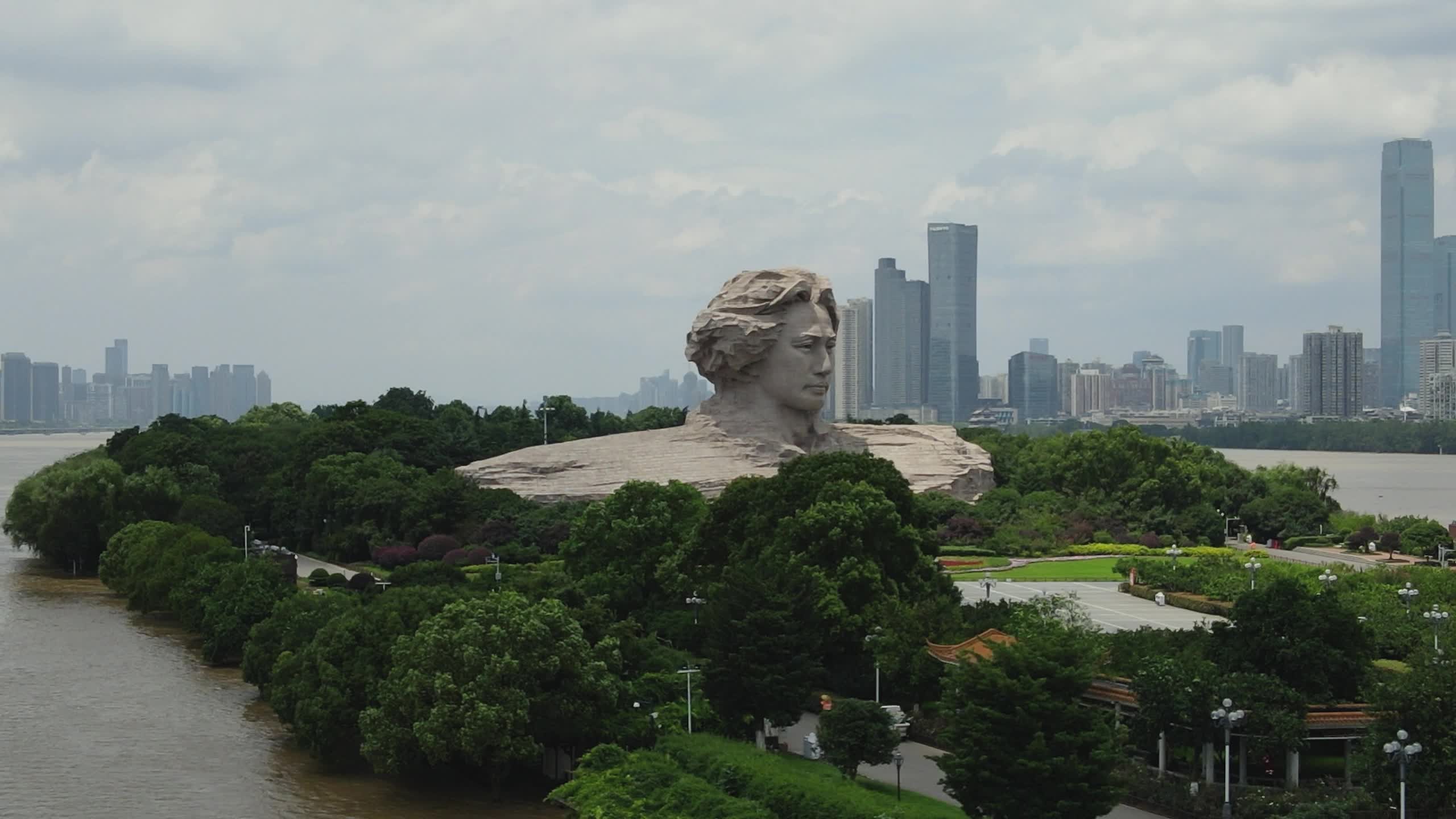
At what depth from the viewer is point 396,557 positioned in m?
37.4

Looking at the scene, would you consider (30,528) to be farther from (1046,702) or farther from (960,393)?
(960,393)

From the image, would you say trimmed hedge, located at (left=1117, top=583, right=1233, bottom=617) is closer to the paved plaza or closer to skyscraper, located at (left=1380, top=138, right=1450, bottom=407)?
the paved plaza

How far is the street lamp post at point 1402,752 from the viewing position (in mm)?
15070

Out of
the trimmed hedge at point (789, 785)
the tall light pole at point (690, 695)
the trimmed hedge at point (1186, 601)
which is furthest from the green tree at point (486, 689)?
the trimmed hedge at point (1186, 601)

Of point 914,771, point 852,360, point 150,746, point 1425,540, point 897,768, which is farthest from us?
point 852,360

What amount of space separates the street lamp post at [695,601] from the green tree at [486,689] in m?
4.91

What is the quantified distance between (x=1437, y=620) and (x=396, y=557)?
77.8 feet

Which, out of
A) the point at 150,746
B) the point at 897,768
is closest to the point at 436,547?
the point at 150,746

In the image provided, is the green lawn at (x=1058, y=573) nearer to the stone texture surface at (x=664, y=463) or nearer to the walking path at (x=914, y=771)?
the stone texture surface at (x=664, y=463)

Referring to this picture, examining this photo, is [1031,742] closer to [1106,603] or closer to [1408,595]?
[1408,595]

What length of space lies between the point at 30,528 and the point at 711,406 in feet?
61.1

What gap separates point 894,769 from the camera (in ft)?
64.4

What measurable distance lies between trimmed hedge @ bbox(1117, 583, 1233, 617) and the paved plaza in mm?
120

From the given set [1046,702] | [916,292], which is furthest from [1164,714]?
[916,292]
